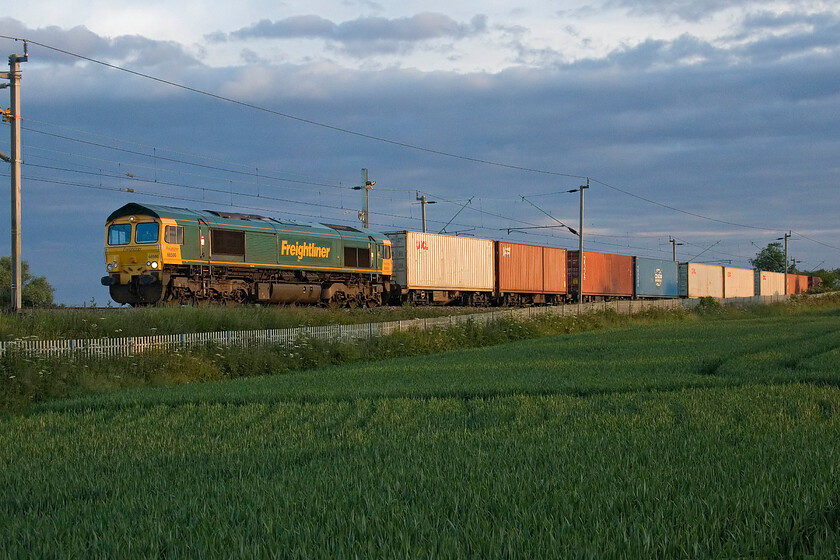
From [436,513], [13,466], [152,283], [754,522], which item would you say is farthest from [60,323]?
[754,522]

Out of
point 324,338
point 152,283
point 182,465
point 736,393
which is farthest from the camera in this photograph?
point 152,283

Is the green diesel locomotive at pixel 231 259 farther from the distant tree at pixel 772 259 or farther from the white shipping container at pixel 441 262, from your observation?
the distant tree at pixel 772 259

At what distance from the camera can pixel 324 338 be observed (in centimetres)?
2594

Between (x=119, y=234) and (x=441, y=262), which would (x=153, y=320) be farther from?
Result: (x=441, y=262)

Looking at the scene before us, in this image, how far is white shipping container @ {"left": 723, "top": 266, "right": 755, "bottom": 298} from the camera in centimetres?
7662

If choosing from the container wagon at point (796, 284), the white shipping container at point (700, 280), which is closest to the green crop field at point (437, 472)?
the white shipping container at point (700, 280)

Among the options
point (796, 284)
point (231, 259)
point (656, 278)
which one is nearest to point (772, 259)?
point (796, 284)

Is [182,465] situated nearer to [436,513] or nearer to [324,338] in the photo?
[436,513]

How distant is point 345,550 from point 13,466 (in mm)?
5575

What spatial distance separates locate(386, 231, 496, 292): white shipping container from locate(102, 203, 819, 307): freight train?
0.06 m

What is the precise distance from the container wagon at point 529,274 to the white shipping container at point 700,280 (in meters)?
18.4

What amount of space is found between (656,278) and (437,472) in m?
59.3

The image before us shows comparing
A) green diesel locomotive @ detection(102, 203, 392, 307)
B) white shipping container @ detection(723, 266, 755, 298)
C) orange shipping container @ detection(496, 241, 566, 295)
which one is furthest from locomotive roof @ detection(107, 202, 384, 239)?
white shipping container @ detection(723, 266, 755, 298)

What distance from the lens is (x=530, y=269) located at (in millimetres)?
49344
